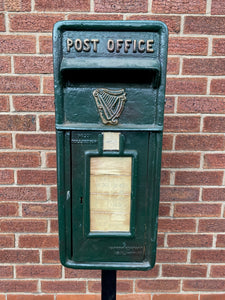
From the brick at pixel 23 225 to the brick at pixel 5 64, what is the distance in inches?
38.6

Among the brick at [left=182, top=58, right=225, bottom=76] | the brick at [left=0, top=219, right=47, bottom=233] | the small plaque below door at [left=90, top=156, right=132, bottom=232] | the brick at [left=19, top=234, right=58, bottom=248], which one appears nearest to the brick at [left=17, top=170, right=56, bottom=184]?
the brick at [left=0, top=219, right=47, bottom=233]

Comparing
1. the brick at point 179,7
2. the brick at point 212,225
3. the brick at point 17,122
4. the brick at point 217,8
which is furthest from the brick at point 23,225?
the brick at point 217,8

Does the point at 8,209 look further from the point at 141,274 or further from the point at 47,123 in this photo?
the point at 141,274

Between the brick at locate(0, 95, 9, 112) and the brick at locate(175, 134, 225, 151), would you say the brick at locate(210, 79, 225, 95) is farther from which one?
the brick at locate(0, 95, 9, 112)

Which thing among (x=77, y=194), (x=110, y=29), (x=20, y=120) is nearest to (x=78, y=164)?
(x=77, y=194)

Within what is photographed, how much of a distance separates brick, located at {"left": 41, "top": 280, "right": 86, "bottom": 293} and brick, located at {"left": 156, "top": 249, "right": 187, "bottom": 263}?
0.57 metres

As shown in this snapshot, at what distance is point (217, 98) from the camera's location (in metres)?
1.77

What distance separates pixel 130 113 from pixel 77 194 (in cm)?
44

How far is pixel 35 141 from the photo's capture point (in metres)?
1.82

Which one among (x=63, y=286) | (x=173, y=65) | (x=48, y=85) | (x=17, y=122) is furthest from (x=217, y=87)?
(x=63, y=286)

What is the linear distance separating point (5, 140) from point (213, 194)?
1398 millimetres

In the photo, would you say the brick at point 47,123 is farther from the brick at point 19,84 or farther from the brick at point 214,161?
the brick at point 214,161

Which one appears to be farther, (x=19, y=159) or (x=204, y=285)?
(x=204, y=285)

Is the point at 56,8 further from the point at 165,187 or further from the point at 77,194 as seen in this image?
the point at 165,187
